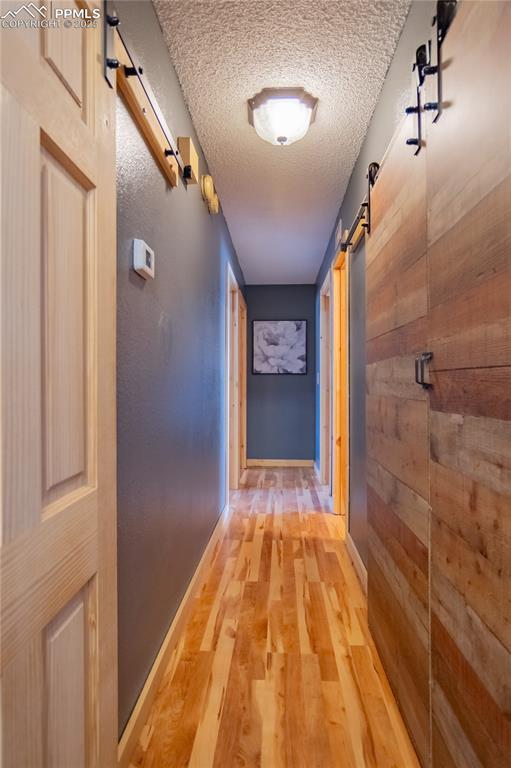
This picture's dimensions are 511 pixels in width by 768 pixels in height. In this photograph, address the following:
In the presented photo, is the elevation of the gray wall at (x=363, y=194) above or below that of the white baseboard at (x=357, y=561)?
above

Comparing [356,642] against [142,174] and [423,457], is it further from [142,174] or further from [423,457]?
[142,174]

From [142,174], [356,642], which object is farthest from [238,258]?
[356,642]

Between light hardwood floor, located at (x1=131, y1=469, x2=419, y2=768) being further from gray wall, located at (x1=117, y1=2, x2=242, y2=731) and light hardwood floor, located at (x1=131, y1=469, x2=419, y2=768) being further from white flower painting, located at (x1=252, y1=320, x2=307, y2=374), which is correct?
white flower painting, located at (x1=252, y1=320, x2=307, y2=374)

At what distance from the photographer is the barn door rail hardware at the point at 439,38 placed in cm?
105

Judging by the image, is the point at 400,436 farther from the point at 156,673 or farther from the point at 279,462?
the point at 279,462

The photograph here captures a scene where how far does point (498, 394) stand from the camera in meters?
0.83

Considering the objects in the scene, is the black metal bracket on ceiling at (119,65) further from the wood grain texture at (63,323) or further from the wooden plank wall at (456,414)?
the wooden plank wall at (456,414)

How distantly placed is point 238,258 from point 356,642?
3834mm

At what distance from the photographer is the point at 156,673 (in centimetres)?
153

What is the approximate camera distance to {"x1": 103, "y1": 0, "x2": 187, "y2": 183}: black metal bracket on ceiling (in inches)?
36.3

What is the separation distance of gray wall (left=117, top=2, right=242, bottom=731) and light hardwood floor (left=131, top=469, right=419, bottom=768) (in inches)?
6.5

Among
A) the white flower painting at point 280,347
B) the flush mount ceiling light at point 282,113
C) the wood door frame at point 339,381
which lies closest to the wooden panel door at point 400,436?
the flush mount ceiling light at point 282,113

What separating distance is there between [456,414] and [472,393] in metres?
0.10

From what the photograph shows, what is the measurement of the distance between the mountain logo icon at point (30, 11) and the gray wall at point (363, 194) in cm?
120
